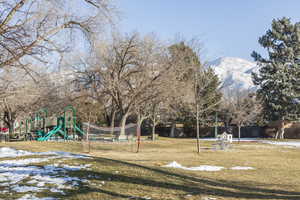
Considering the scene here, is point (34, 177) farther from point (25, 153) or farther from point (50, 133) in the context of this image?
point (50, 133)

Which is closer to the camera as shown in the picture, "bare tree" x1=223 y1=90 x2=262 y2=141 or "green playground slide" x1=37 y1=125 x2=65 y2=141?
"green playground slide" x1=37 y1=125 x2=65 y2=141

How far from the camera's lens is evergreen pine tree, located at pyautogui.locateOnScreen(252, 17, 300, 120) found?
3816cm

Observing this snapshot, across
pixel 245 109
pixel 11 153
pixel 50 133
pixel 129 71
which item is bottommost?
pixel 11 153

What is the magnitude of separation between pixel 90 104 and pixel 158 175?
29.1m

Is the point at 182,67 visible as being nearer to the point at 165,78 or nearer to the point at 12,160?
the point at 165,78

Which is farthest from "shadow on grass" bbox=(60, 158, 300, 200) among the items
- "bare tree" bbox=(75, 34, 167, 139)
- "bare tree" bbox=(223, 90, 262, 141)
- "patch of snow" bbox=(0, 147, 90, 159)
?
"bare tree" bbox=(223, 90, 262, 141)

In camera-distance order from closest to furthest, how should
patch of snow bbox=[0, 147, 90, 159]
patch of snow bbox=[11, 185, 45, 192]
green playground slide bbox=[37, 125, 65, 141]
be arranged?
1. patch of snow bbox=[11, 185, 45, 192]
2. patch of snow bbox=[0, 147, 90, 159]
3. green playground slide bbox=[37, 125, 65, 141]

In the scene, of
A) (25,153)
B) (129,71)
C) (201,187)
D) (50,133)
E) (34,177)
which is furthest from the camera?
(129,71)

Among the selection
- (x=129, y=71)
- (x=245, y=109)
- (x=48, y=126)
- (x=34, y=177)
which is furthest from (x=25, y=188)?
(x=245, y=109)

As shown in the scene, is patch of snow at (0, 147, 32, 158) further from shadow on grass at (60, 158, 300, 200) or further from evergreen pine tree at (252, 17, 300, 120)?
evergreen pine tree at (252, 17, 300, 120)

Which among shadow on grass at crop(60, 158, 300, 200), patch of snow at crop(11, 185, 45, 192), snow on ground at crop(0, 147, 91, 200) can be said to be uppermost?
snow on ground at crop(0, 147, 91, 200)

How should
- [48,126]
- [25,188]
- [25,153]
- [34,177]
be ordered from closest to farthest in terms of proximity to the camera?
[25,188] < [34,177] < [25,153] < [48,126]

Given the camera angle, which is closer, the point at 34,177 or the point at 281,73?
the point at 34,177

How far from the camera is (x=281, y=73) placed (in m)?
38.6
